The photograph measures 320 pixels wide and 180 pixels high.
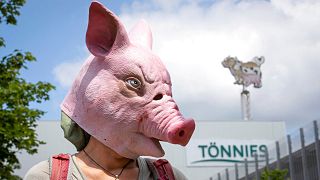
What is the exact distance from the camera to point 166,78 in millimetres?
2855

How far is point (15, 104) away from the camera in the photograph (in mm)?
10281

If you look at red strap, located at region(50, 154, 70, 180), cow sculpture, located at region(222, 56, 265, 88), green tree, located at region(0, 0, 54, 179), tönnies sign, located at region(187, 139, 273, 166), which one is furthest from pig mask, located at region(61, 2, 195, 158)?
cow sculpture, located at region(222, 56, 265, 88)

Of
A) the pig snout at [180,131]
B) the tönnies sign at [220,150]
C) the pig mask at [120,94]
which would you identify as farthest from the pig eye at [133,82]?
the tönnies sign at [220,150]

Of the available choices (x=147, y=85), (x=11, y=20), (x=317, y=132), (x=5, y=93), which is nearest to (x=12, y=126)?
(x=5, y=93)

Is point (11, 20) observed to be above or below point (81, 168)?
above

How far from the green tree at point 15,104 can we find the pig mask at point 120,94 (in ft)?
24.0

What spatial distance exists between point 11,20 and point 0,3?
0.37 m

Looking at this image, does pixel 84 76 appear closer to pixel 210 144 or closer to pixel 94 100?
pixel 94 100

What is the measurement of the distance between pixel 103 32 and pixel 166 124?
0.59 meters

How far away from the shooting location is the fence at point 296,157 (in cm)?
1374

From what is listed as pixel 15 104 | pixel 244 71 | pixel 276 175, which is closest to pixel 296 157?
pixel 276 175

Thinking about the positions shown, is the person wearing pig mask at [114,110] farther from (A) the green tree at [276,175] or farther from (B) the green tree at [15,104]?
(A) the green tree at [276,175]

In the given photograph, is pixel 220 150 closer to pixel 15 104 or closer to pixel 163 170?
pixel 15 104

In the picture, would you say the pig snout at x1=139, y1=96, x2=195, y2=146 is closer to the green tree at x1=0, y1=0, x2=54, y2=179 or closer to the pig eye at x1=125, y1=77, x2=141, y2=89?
the pig eye at x1=125, y1=77, x2=141, y2=89
